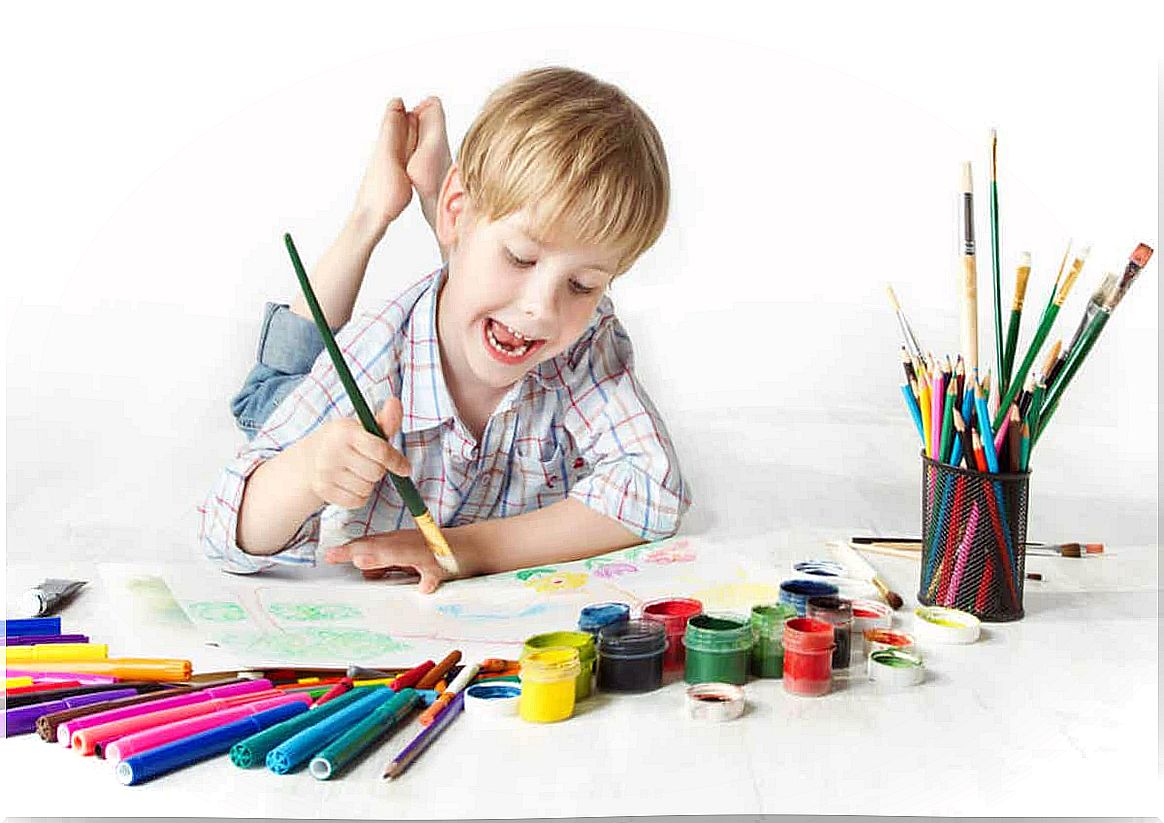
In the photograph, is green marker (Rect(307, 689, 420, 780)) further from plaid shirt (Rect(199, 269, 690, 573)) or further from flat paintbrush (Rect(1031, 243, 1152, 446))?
flat paintbrush (Rect(1031, 243, 1152, 446))

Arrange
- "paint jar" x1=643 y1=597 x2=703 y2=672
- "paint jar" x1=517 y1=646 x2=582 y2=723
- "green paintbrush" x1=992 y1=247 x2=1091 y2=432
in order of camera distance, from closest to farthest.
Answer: "paint jar" x1=517 y1=646 x2=582 y2=723
"paint jar" x1=643 y1=597 x2=703 y2=672
"green paintbrush" x1=992 y1=247 x2=1091 y2=432

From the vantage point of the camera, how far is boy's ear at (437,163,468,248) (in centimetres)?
133

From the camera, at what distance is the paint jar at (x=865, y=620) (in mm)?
1108

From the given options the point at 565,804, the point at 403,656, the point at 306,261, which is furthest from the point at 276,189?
the point at 565,804

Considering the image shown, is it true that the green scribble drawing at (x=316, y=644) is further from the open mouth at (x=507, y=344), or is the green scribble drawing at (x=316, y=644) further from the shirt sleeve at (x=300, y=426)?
the open mouth at (x=507, y=344)

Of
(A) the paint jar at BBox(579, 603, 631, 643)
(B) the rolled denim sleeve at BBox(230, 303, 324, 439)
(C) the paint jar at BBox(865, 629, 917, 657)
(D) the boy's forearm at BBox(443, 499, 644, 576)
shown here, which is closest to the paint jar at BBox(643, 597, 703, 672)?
(A) the paint jar at BBox(579, 603, 631, 643)

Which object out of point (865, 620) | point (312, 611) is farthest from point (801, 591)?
point (312, 611)

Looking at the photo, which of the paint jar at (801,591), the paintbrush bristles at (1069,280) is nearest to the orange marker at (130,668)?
the paint jar at (801,591)

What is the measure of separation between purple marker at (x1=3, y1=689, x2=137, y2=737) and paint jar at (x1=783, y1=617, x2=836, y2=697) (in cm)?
41

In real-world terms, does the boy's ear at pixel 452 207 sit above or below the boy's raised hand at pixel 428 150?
below

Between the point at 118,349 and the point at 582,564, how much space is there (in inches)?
25.2

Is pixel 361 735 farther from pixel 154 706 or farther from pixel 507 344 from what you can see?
pixel 507 344

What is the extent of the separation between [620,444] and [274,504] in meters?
0.32

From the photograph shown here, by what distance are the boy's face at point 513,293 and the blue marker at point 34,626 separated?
41 cm
